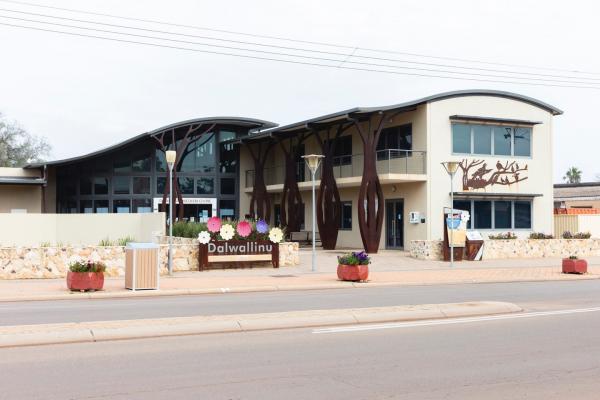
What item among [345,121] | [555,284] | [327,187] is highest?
[345,121]

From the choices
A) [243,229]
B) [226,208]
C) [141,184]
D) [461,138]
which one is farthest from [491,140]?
[141,184]

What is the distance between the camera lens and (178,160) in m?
40.8

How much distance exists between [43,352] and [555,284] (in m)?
16.0

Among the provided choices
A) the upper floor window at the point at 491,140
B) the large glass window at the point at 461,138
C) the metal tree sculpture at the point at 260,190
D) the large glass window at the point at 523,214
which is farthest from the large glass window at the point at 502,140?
the metal tree sculpture at the point at 260,190

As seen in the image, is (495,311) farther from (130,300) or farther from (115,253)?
(115,253)

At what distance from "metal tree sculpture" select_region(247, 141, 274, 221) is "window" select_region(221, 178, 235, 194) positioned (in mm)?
2440

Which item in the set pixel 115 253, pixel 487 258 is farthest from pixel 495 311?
pixel 487 258

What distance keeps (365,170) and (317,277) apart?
1035 centimetres

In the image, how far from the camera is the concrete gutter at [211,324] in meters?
10.0

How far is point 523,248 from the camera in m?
31.2

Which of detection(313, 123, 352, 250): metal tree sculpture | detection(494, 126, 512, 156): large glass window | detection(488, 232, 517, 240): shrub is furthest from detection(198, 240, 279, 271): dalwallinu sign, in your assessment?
detection(494, 126, 512, 156): large glass window

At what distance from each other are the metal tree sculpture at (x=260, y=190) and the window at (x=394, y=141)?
815 cm

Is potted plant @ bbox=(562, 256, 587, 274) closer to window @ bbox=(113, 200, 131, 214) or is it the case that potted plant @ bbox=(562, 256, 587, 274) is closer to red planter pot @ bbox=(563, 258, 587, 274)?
red planter pot @ bbox=(563, 258, 587, 274)

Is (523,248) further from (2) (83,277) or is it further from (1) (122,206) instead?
(1) (122,206)
